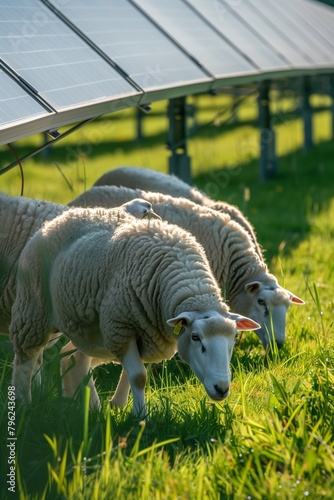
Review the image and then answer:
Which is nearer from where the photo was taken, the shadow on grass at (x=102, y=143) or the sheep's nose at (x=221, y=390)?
the sheep's nose at (x=221, y=390)

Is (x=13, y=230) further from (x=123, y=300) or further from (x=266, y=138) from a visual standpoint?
(x=266, y=138)

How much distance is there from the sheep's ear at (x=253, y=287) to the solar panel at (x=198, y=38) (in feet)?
8.87

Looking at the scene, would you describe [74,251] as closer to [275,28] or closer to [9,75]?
[9,75]

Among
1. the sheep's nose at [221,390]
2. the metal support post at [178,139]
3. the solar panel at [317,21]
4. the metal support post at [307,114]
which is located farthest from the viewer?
the metal support post at [307,114]

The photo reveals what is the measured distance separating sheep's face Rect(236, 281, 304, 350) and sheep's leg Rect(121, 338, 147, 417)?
1498 mm

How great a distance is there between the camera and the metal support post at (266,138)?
13.6 meters

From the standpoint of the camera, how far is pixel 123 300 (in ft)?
14.9

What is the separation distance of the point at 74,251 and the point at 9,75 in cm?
111

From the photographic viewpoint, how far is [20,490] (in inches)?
139

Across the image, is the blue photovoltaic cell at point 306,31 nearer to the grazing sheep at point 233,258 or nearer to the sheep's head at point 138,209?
the grazing sheep at point 233,258

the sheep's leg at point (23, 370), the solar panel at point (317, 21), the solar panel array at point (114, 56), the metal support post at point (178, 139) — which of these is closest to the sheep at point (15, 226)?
the sheep's leg at point (23, 370)

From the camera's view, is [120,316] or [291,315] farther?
[291,315]

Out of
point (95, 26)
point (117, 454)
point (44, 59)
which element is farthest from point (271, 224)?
point (117, 454)

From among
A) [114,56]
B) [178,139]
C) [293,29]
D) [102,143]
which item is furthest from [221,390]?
[102,143]
